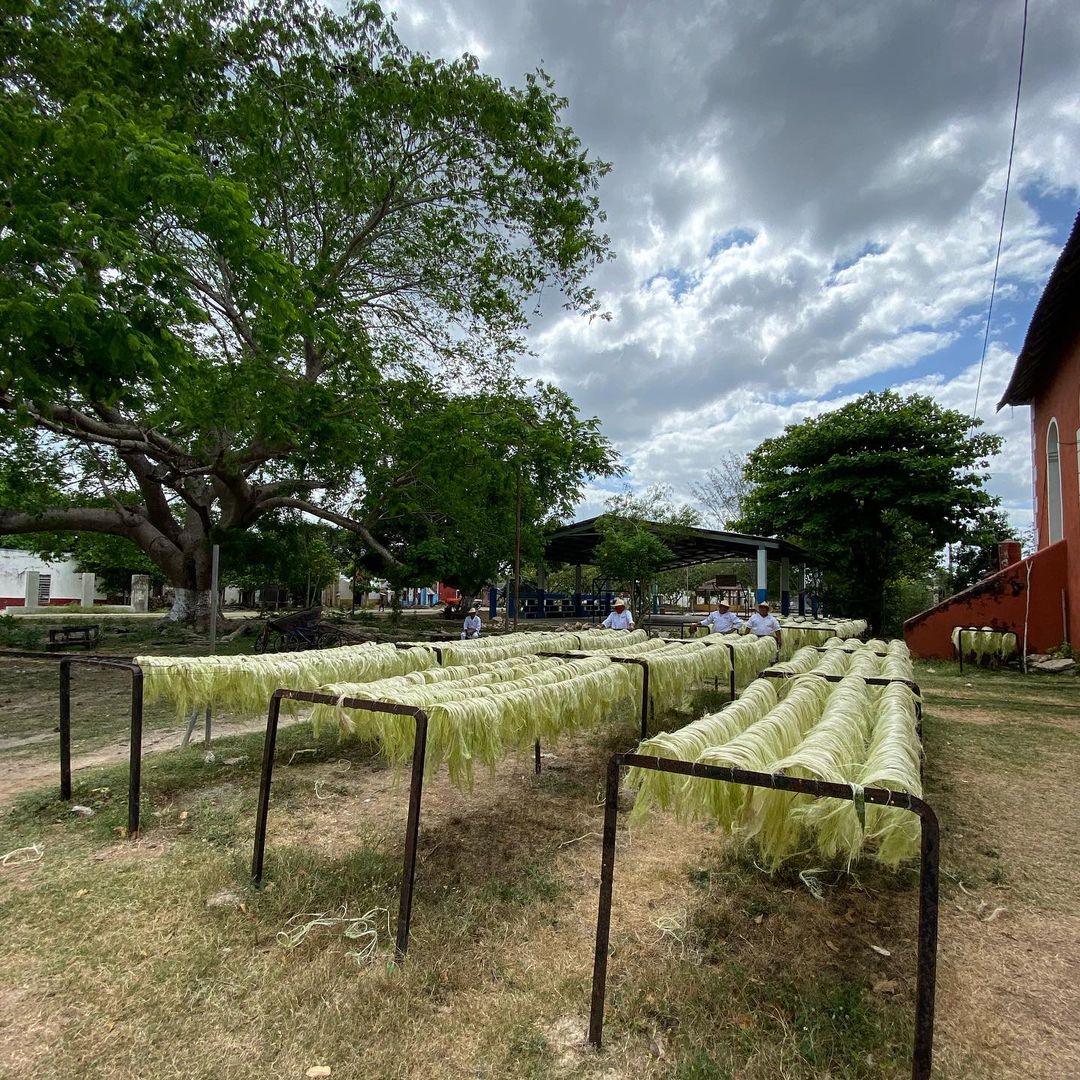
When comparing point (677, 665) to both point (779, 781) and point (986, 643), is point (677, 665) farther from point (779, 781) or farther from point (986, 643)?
point (986, 643)

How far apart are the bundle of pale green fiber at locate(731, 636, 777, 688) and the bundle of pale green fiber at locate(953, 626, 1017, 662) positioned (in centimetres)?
738

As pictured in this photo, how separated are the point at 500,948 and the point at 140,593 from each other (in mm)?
37849

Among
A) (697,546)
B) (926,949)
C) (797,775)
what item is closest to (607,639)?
(797,775)

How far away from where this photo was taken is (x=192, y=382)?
992 cm

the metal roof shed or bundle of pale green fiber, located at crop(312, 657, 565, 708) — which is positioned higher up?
the metal roof shed

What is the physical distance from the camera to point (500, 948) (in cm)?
297

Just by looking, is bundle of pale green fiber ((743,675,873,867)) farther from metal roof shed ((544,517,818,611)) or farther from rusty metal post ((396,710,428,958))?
metal roof shed ((544,517,818,611))

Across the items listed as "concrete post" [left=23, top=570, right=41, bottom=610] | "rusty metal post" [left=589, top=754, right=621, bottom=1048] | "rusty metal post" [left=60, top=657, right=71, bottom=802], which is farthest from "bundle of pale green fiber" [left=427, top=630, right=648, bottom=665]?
"concrete post" [left=23, top=570, right=41, bottom=610]

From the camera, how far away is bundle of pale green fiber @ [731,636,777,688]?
24.1ft

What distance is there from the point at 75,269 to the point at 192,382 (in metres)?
2.63

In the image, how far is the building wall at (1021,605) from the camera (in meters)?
13.0

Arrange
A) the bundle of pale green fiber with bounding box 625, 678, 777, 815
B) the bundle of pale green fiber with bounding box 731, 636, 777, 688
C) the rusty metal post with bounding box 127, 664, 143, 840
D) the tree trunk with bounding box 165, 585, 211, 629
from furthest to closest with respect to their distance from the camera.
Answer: the tree trunk with bounding box 165, 585, 211, 629
the bundle of pale green fiber with bounding box 731, 636, 777, 688
the rusty metal post with bounding box 127, 664, 143, 840
the bundle of pale green fiber with bounding box 625, 678, 777, 815

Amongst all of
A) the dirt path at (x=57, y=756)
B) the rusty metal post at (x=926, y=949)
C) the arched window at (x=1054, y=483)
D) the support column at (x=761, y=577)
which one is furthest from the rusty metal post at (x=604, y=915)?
the support column at (x=761, y=577)

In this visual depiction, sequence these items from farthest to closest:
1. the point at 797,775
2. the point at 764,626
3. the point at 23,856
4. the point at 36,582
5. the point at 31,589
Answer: the point at 36,582 < the point at 31,589 < the point at 764,626 < the point at 23,856 < the point at 797,775
